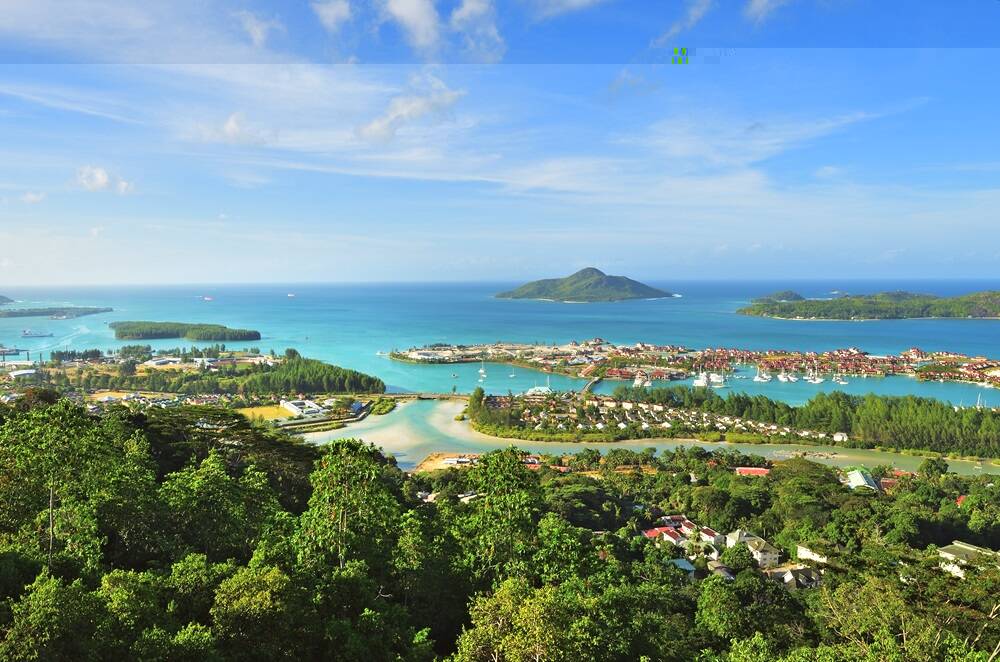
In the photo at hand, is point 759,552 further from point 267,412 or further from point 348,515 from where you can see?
point 267,412

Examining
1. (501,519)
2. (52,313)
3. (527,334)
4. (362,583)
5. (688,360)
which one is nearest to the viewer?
(362,583)

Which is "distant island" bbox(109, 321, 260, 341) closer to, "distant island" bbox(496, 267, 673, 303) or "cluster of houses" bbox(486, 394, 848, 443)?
"cluster of houses" bbox(486, 394, 848, 443)

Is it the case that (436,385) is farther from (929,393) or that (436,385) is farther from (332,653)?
(332,653)

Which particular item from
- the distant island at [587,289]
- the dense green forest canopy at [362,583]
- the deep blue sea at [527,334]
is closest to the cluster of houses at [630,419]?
the deep blue sea at [527,334]

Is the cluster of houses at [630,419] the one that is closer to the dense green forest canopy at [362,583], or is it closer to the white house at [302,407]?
the white house at [302,407]

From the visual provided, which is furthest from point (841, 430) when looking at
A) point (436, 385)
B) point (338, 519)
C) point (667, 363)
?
point (338, 519)

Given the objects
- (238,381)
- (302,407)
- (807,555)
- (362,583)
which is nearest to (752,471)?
(807,555)
